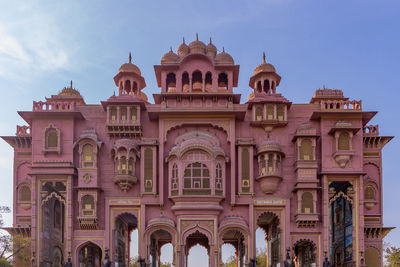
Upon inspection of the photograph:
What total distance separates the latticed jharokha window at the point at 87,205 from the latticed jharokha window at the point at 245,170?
390 inches

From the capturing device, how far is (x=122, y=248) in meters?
34.1

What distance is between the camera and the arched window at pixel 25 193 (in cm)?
3175

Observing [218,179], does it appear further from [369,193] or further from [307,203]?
[369,193]

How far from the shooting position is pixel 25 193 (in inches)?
1254

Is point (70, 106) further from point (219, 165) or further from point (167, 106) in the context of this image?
point (219, 165)

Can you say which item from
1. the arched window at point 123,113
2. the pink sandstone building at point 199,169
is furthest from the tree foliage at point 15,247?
the arched window at point 123,113

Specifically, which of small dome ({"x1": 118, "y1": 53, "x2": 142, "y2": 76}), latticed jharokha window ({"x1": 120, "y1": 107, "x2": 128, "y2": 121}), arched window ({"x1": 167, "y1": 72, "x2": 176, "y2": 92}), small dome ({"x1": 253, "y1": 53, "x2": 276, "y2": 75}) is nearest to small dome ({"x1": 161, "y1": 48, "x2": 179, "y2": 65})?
A: arched window ({"x1": 167, "y1": 72, "x2": 176, "y2": 92})

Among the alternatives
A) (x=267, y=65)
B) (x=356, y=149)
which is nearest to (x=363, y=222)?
(x=356, y=149)

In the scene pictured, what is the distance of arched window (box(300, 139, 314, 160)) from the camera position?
30.3 m

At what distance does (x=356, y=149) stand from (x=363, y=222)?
473 centimetres

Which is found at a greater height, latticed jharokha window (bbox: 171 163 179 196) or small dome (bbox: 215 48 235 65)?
small dome (bbox: 215 48 235 65)

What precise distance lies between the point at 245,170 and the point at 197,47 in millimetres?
9402

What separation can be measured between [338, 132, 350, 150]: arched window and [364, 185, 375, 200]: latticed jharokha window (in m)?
3.68

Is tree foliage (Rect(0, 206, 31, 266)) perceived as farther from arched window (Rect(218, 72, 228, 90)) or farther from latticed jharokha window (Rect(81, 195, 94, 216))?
arched window (Rect(218, 72, 228, 90))
